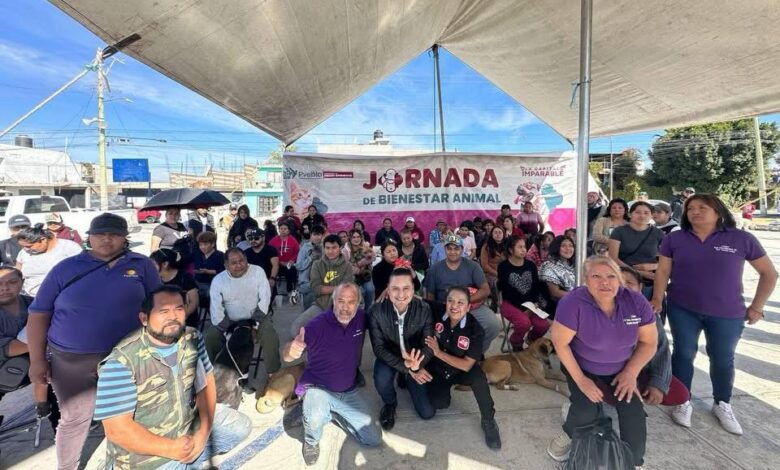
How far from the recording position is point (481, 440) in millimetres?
2389

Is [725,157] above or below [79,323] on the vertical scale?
above

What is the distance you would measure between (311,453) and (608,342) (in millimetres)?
2012

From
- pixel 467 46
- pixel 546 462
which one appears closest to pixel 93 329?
pixel 546 462

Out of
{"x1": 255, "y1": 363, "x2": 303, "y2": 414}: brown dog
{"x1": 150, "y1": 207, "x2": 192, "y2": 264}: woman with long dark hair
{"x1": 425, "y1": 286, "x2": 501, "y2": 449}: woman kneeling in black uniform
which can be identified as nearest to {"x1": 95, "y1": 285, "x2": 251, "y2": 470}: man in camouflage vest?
{"x1": 255, "y1": 363, "x2": 303, "y2": 414}: brown dog

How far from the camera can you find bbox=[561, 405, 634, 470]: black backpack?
177 cm

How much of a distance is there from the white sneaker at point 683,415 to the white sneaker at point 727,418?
6.9 inches

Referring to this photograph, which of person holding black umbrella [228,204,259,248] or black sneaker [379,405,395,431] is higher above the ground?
person holding black umbrella [228,204,259,248]

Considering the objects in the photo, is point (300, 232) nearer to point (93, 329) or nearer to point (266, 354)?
point (266, 354)

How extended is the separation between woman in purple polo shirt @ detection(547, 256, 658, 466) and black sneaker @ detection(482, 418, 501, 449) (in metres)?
0.52

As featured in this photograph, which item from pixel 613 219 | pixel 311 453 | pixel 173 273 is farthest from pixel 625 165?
pixel 311 453

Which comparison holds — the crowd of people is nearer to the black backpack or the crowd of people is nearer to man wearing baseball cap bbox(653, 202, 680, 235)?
the black backpack

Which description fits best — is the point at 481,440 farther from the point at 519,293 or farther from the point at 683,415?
Answer: the point at 519,293

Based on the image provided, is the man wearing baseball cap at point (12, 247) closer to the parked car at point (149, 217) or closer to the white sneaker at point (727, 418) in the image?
the white sneaker at point (727, 418)

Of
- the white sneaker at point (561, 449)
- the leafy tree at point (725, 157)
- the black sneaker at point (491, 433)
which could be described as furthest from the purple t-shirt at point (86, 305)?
the leafy tree at point (725, 157)
